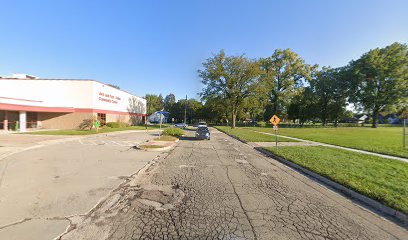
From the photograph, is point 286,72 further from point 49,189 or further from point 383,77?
point 49,189

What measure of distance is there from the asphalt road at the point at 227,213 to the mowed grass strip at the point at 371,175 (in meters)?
0.76

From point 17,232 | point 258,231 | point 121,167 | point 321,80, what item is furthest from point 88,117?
point 321,80

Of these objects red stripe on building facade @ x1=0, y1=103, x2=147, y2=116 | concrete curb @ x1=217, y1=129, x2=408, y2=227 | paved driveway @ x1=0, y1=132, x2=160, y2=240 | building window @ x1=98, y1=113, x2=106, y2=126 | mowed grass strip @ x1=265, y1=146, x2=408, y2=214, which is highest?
red stripe on building facade @ x1=0, y1=103, x2=147, y2=116

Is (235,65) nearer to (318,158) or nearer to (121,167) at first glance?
(318,158)

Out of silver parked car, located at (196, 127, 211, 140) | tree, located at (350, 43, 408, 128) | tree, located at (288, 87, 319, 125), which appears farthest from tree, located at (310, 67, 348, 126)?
silver parked car, located at (196, 127, 211, 140)

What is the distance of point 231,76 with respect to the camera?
1556 inches

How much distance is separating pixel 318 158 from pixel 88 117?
30777mm

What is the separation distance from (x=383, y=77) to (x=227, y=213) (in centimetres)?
5677

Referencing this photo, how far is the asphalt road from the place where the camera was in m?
3.45

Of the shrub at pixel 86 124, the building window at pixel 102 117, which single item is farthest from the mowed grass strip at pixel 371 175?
the building window at pixel 102 117

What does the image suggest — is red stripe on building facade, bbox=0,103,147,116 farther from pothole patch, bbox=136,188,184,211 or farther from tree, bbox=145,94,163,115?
tree, bbox=145,94,163,115

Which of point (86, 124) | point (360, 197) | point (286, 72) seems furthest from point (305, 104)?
point (360, 197)

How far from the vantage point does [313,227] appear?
3.74 meters

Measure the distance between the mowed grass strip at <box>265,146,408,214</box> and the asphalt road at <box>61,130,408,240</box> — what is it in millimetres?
761
